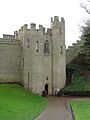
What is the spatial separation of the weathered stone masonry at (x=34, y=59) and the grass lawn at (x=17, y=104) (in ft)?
6.53

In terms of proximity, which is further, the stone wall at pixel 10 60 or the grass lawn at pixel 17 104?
the stone wall at pixel 10 60

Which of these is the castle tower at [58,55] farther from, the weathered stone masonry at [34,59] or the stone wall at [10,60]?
the stone wall at [10,60]

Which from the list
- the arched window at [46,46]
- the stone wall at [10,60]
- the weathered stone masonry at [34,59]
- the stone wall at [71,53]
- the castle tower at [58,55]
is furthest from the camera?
the stone wall at [71,53]

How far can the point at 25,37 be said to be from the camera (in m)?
49.4

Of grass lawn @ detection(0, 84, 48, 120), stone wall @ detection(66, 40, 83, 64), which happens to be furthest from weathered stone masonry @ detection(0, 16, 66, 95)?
stone wall @ detection(66, 40, 83, 64)

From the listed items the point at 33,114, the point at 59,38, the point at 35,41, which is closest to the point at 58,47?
the point at 59,38

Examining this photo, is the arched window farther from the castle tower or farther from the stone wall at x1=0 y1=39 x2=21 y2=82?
the stone wall at x1=0 y1=39 x2=21 y2=82

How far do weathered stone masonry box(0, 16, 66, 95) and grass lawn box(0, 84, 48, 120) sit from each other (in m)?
1.99

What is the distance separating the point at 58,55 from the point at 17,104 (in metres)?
18.1

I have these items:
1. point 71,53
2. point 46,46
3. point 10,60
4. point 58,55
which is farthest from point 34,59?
point 71,53

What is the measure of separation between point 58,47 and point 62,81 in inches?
184

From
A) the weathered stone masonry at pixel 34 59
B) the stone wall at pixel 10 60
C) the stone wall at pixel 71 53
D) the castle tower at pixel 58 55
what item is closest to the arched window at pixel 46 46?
the weathered stone masonry at pixel 34 59

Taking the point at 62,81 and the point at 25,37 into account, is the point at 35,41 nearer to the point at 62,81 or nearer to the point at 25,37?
the point at 25,37

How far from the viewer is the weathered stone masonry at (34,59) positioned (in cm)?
4884
